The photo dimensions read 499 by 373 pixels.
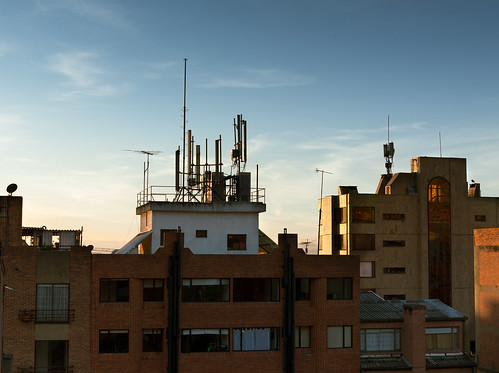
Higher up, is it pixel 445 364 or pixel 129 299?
pixel 129 299

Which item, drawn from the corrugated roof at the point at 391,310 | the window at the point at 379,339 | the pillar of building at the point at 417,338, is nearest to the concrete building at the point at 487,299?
the corrugated roof at the point at 391,310

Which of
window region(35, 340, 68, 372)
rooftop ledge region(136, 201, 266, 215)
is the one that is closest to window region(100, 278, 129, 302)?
window region(35, 340, 68, 372)

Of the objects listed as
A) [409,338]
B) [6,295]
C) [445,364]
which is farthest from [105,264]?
[445,364]

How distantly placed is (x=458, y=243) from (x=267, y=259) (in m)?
35.5

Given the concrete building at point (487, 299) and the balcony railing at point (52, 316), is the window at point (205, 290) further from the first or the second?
the concrete building at point (487, 299)

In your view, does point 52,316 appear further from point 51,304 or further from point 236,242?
point 236,242

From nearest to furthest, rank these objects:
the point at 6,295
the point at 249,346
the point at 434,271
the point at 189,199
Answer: the point at 6,295, the point at 249,346, the point at 189,199, the point at 434,271

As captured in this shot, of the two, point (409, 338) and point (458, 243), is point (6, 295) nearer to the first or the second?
point (409, 338)

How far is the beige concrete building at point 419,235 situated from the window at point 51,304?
1514 inches

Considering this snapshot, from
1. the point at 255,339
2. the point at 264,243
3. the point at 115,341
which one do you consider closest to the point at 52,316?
the point at 115,341

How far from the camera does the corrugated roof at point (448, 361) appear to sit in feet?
166

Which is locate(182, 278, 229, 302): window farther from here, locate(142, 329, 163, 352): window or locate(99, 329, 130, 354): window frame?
locate(99, 329, 130, 354): window frame

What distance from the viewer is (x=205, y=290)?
159 feet

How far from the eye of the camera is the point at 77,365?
4616 cm
